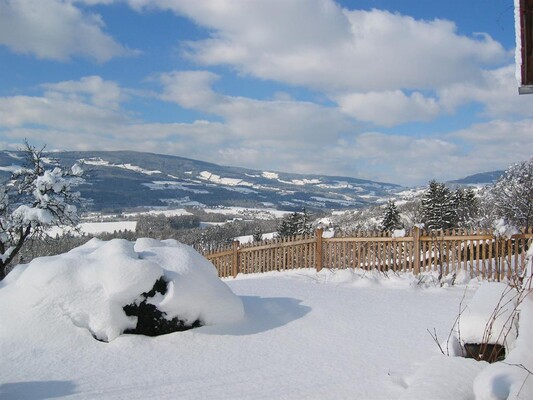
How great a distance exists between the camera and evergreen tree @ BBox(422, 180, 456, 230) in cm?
3828

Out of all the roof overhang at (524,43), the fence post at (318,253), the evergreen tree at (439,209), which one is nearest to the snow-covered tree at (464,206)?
the evergreen tree at (439,209)

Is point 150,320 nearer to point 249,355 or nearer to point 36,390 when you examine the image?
point 249,355

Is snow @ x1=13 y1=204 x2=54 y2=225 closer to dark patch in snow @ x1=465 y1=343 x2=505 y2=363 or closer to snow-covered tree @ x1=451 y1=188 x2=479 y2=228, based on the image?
dark patch in snow @ x1=465 y1=343 x2=505 y2=363

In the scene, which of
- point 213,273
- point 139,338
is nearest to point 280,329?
point 213,273

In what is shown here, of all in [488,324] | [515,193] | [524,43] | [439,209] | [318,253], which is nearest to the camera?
[488,324]

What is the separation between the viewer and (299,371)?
4.88 meters

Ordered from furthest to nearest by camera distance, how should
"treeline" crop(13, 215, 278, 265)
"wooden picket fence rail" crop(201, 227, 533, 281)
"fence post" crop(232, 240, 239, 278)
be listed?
"treeline" crop(13, 215, 278, 265)
"fence post" crop(232, 240, 239, 278)
"wooden picket fence rail" crop(201, 227, 533, 281)

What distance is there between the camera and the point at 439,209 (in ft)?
126

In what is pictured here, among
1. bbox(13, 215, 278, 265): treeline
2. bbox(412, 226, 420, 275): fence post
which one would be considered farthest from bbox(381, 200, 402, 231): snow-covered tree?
bbox(412, 226, 420, 275): fence post

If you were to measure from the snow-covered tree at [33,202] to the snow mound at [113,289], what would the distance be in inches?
318

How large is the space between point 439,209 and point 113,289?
3670 cm

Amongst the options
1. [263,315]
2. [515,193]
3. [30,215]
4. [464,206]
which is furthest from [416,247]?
[464,206]

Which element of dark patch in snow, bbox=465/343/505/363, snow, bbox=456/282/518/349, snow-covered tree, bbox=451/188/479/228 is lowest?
dark patch in snow, bbox=465/343/505/363

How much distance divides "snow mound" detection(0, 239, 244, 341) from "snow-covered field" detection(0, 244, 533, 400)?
0.16 ft
